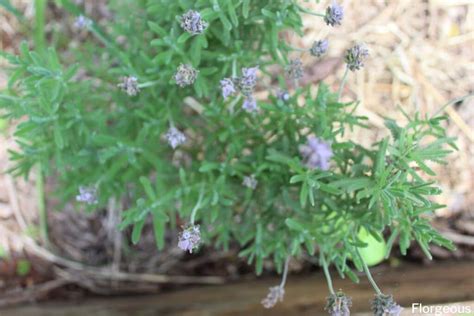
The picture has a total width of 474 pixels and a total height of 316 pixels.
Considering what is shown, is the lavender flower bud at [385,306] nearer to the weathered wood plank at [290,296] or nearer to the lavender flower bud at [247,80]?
the weathered wood plank at [290,296]

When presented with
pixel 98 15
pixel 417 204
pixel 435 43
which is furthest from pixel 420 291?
pixel 98 15

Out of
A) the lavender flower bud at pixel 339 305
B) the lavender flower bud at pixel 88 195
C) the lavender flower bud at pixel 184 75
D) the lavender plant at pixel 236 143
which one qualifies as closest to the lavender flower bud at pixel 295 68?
the lavender plant at pixel 236 143

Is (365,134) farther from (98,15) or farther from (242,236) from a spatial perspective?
(98,15)

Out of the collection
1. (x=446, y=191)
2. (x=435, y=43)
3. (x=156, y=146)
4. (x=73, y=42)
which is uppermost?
(x=73, y=42)

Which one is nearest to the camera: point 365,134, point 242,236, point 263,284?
point 242,236

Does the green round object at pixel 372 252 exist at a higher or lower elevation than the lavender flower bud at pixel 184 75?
lower

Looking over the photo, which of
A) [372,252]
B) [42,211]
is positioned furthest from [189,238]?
[42,211]

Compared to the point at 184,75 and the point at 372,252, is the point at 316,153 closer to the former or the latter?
the point at 184,75

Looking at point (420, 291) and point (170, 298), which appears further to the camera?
point (170, 298)
